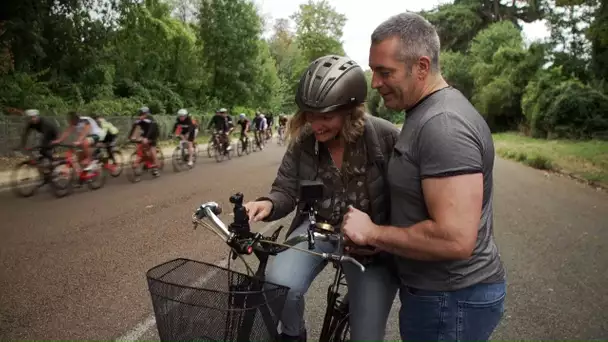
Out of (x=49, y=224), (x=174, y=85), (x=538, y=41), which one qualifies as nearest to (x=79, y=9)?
(x=174, y=85)

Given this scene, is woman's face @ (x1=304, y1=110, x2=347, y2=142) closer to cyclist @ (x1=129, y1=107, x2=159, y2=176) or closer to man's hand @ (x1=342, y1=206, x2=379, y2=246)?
man's hand @ (x1=342, y1=206, x2=379, y2=246)

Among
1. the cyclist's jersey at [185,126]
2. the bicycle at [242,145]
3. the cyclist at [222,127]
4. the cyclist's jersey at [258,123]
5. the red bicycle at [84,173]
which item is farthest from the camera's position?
the cyclist's jersey at [258,123]

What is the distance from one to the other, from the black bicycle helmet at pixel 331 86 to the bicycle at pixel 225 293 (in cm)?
55

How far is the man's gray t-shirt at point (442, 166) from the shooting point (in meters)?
1.65

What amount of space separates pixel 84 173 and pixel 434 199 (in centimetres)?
1209

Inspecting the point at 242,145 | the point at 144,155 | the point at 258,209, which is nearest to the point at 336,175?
the point at 258,209

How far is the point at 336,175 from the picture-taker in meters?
2.55

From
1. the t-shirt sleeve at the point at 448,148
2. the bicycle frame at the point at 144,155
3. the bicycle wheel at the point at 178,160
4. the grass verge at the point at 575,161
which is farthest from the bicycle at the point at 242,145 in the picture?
the t-shirt sleeve at the point at 448,148

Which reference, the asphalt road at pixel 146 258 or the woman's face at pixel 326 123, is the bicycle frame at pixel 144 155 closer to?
the asphalt road at pixel 146 258

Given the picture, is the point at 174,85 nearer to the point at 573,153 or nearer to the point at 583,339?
the point at 573,153

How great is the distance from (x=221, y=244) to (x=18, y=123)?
15062 millimetres

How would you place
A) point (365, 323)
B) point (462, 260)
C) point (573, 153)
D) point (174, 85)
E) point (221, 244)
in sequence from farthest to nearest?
point (174, 85), point (573, 153), point (221, 244), point (365, 323), point (462, 260)

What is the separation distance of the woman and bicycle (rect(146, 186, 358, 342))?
0.57 feet

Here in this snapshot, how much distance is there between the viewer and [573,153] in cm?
2303
